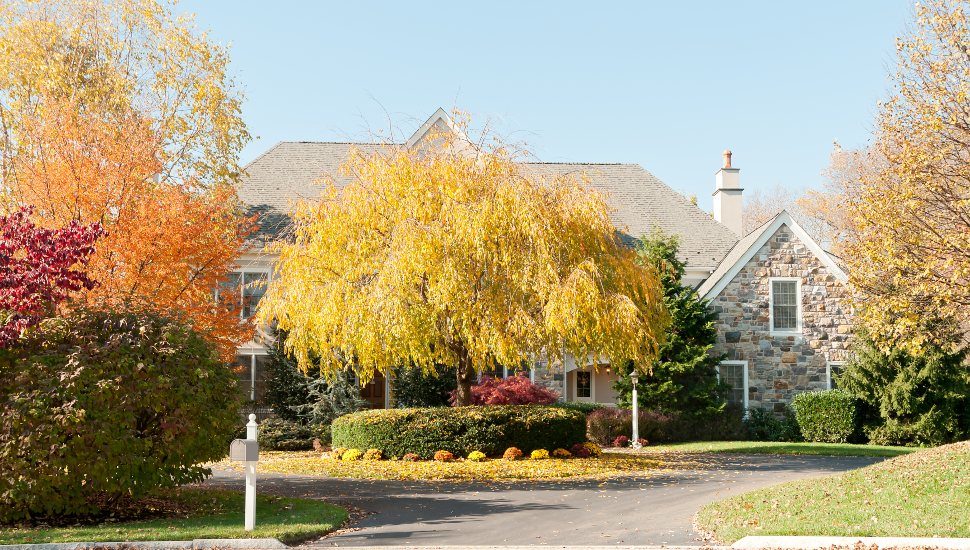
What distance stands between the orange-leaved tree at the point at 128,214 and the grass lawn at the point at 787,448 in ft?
39.2

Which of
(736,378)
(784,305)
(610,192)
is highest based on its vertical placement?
(610,192)

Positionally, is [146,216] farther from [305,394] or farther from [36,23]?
[36,23]

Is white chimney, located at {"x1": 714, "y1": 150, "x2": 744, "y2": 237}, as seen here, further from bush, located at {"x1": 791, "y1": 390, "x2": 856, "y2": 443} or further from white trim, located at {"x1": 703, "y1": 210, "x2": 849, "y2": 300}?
bush, located at {"x1": 791, "y1": 390, "x2": 856, "y2": 443}

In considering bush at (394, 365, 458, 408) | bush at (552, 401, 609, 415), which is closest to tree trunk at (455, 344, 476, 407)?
bush at (394, 365, 458, 408)

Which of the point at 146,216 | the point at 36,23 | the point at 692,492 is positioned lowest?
the point at 692,492

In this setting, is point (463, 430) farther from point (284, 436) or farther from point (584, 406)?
point (584, 406)

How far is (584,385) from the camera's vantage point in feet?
99.0

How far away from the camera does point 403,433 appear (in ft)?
63.1

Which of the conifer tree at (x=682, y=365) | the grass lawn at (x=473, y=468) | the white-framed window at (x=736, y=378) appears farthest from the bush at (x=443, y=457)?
the white-framed window at (x=736, y=378)

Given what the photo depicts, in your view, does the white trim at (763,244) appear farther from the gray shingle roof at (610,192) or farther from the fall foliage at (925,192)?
the fall foliage at (925,192)

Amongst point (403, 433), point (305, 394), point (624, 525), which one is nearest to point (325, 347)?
point (403, 433)

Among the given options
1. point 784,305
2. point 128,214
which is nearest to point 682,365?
point 784,305

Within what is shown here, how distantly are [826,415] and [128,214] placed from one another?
19130mm

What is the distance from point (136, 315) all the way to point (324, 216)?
734 cm
